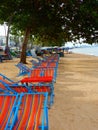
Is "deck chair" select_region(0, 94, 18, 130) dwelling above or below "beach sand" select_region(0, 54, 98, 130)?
above

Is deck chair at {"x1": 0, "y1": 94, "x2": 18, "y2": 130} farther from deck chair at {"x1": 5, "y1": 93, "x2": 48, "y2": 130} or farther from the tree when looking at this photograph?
the tree

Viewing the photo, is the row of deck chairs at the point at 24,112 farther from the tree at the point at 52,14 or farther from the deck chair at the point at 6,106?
the tree at the point at 52,14

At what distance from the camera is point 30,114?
5641 mm

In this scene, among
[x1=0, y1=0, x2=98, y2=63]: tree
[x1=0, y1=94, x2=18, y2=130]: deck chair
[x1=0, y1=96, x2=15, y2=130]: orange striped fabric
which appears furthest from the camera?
[x1=0, y1=0, x2=98, y2=63]: tree

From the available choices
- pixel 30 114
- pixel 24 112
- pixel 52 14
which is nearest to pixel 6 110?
pixel 24 112

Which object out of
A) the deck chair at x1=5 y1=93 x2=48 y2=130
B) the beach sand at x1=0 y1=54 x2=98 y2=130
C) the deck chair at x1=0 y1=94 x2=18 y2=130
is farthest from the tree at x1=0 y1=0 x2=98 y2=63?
the deck chair at x1=5 y1=93 x2=48 y2=130

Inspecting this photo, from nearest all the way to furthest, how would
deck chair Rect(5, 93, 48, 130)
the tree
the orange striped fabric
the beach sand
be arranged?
deck chair Rect(5, 93, 48, 130), the orange striped fabric, the beach sand, the tree

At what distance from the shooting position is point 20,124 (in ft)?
17.6

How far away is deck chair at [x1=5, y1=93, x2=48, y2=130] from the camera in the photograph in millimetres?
5266

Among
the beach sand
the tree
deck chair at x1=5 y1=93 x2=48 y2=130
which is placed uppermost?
the tree

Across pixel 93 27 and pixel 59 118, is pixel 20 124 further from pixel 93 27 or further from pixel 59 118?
pixel 93 27

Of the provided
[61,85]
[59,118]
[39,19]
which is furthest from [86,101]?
[39,19]

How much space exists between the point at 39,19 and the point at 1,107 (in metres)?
17.8

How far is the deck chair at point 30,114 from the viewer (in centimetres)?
527
